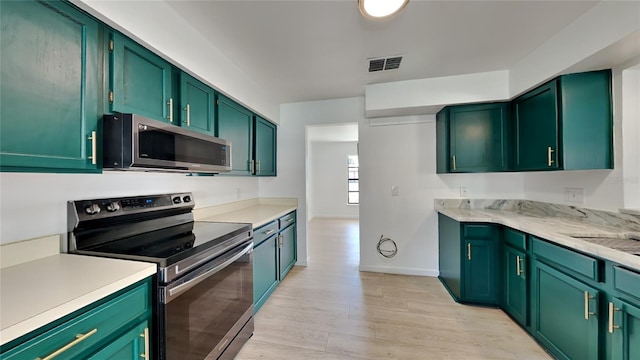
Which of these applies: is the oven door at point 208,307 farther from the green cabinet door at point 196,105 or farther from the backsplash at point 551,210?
the backsplash at point 551,210

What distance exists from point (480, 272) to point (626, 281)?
4.10 feet

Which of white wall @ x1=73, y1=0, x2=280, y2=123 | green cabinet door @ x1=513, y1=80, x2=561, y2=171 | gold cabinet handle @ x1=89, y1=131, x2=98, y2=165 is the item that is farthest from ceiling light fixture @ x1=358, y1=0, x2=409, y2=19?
green cabinet door @ x1=513, y1=80, x2=561, y2=171

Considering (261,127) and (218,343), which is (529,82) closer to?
(261,127)

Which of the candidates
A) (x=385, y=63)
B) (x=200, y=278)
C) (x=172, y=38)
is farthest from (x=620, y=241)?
(x=172, y=38)

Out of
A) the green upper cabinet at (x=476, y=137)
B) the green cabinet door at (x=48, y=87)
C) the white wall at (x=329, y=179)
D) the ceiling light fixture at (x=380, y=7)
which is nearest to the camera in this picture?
the green cabinet door at (x=48, y=87)

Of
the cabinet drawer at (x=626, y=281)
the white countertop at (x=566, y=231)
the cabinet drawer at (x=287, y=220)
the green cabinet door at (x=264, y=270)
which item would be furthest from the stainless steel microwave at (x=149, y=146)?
the cabinet drawer at (x=626, y=281)

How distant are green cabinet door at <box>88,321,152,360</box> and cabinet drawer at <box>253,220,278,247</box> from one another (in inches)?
43.4

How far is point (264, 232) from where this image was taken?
2.37 meters

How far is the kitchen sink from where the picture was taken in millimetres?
1340

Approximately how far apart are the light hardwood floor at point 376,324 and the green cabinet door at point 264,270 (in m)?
0.13

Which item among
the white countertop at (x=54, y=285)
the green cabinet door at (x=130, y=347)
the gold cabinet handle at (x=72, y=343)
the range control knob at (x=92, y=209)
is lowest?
the green cabinet door at (x=130, y=347)

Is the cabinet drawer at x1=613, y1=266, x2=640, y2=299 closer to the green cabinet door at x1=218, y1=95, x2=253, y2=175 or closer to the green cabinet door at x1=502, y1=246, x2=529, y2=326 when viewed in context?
the green cabinet door at x1=502, y1=246, x2=529, y2=326

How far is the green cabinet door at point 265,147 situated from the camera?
2.95 meters

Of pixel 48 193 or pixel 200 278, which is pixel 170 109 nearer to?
pixel 48 193
